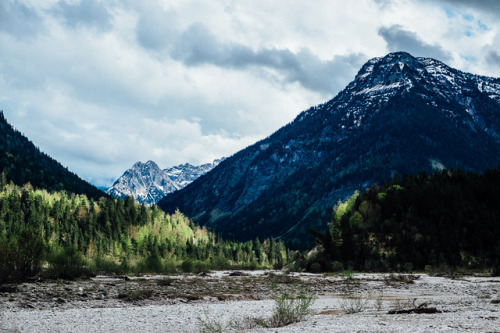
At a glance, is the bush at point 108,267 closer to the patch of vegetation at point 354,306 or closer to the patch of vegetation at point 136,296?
the patch of vegetation at point 136,296

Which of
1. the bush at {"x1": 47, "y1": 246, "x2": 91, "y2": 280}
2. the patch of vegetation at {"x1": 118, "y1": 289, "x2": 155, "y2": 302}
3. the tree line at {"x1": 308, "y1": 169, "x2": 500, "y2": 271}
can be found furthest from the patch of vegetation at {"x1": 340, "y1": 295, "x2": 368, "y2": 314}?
the tree line at {"x1": 308, "y1": 169, "x2": 500, "y2": 271}

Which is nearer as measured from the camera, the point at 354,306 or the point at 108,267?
the point at 354,306

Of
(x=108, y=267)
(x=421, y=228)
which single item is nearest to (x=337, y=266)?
(x=421, y=228)

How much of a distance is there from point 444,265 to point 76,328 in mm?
68240

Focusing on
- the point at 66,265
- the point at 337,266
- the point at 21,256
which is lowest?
the point at 337,266

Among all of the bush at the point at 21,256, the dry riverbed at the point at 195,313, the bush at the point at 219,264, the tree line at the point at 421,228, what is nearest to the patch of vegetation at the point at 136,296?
the dry riverbed at the point at 195,313

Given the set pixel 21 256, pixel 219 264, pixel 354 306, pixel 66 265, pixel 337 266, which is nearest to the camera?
pixel 354 306

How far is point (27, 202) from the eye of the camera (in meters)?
171

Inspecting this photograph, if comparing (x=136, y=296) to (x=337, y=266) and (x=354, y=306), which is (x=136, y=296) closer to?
(x=354, y=306)

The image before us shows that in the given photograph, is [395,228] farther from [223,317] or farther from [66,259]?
[223,317]

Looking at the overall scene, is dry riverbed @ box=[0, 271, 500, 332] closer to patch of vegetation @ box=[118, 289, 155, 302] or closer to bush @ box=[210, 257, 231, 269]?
patch of vegetation @ box=[118, 289, 155, 302]

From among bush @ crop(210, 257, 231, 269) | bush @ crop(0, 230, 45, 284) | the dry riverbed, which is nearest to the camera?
the dry riverbed

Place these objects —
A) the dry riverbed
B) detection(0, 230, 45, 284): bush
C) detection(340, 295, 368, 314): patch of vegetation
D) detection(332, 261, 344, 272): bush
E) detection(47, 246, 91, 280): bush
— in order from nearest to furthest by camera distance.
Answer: the dry riverbed → detection(340, 295, 368, 314): patch of vegetation → detection(0, 230, 45, 284): bush → detection(47, 246, 91, 280): bush → detection(332, 261, 344, 272): bush

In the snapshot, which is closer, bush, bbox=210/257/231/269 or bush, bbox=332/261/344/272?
bush, bbox=332/261/344/272
